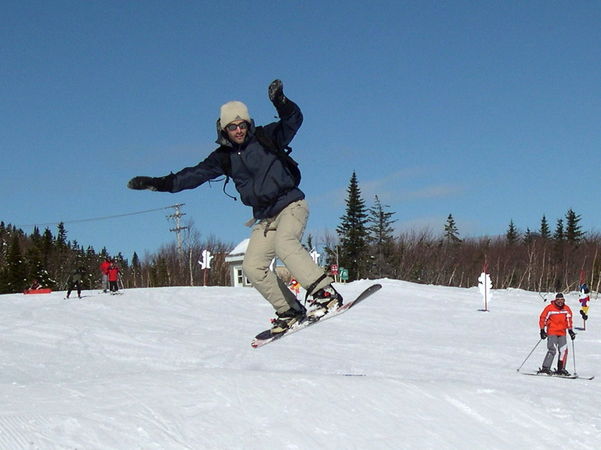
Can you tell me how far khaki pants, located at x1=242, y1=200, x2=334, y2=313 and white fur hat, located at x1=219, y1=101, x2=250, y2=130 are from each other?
34.0 inches

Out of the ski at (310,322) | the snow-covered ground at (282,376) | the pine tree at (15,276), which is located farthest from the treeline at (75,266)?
the ski at (310,322)

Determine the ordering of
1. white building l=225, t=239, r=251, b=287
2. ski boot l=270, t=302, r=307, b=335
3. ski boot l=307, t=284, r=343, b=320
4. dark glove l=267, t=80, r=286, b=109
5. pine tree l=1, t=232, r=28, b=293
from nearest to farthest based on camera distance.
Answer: dark glove l=267, t=80, r=286, b=109
ski boot l=307, t=284, r=343, b=320
ski boot l=270, t=302, r=307, b=335
white building l=225, t=239, r=251, b=287
pine tree l=1, t=232, r=28, b=293

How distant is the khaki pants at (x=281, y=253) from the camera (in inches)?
238

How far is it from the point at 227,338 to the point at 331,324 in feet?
13.6

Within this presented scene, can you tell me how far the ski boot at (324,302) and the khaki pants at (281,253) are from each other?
7cm

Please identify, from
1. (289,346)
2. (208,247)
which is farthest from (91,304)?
(208,247)

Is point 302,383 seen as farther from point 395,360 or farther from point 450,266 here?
point 450,266

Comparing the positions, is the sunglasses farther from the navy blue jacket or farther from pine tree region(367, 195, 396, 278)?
pine tree region(367, 195, 396, 278)

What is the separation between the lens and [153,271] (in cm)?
8762

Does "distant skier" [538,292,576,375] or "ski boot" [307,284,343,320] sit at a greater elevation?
"ski boot" [307,284,343,320]

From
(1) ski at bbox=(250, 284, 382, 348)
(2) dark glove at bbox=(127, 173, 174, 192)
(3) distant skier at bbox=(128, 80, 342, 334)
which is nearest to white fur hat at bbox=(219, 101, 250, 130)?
(3) distant skier at bbox=(128, 80, 342, 334)

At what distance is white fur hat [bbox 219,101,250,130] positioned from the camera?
578 cm

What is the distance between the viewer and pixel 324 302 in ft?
20.5

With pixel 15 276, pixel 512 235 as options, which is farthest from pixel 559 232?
pixel 15 276
